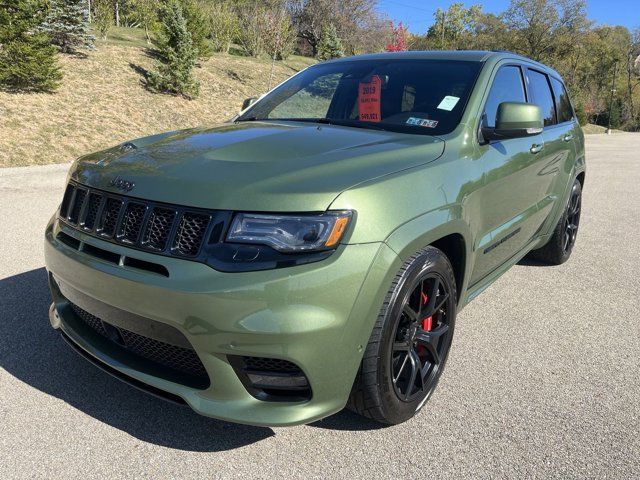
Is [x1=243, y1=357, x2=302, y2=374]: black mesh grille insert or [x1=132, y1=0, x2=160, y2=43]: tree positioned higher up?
[x1=132, y1=0, x2=160, y2=43]: tree

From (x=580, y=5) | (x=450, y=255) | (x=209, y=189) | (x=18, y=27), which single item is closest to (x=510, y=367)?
(x=450, y=255)

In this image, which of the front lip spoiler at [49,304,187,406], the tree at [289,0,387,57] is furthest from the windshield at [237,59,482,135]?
the tree at [289,0,387,57]

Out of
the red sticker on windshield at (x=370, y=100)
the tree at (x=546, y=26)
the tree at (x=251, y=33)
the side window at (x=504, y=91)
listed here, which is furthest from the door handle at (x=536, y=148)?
the tree at (x=546, y=26)

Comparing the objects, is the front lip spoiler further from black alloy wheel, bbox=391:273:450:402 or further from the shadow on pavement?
black alloy wheel, bbox=391:273:450:402

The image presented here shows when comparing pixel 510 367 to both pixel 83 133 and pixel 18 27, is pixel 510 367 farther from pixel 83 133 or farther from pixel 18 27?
pixel 18 27

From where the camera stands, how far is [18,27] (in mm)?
12594

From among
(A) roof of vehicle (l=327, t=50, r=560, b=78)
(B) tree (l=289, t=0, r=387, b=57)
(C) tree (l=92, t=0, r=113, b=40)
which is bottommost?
(A) roof of vehicle (l=327, t=50, r=560, b=78)

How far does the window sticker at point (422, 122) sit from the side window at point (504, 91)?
1.16ft

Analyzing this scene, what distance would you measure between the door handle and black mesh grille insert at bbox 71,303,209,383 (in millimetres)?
2640

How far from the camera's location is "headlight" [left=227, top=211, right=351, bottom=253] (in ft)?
6.52

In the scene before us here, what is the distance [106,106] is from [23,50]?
2404 mm

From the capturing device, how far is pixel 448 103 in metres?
3.10

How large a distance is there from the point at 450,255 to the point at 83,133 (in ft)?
39.2

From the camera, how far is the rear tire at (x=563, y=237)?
15.8 feet
